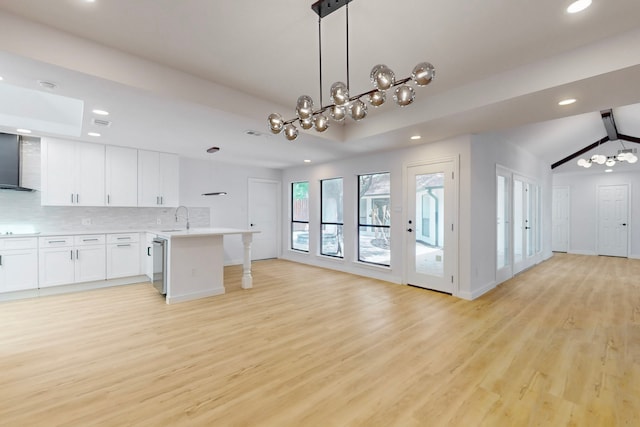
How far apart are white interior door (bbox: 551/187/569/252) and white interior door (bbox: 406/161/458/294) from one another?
7215mm

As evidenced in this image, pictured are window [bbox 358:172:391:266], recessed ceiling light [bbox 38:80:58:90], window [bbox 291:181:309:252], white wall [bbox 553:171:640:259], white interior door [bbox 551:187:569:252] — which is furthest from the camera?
white interior door [bbox 551:187:569:252]

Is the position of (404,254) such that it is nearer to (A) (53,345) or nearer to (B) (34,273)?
(A) (53,345)

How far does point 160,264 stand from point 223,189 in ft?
10.0

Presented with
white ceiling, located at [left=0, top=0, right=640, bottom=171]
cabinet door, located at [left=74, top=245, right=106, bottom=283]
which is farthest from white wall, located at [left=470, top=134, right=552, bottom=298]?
cabinet door, located at [left=74, top=245, right=106, bottom=283]

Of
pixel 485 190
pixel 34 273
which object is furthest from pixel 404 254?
pixel 34 273

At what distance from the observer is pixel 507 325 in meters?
3.29

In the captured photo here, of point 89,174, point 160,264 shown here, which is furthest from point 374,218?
point 89,174

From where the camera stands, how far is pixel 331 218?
22.2 ft

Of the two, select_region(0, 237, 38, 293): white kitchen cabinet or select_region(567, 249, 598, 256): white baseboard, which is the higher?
select_region(0, 237, 38, 293): white kitchen cabinet

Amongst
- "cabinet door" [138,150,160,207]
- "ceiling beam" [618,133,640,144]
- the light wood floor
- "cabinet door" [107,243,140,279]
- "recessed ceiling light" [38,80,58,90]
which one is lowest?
the light wood floor

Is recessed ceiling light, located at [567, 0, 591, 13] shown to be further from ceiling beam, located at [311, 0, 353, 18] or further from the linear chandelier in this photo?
ceiling beam, located at [311, 0, 353, 18]

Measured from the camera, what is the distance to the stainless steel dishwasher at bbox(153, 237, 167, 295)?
4.16 meters

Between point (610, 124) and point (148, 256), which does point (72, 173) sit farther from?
point (610, 124)

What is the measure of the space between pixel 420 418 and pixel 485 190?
3.88 metres
